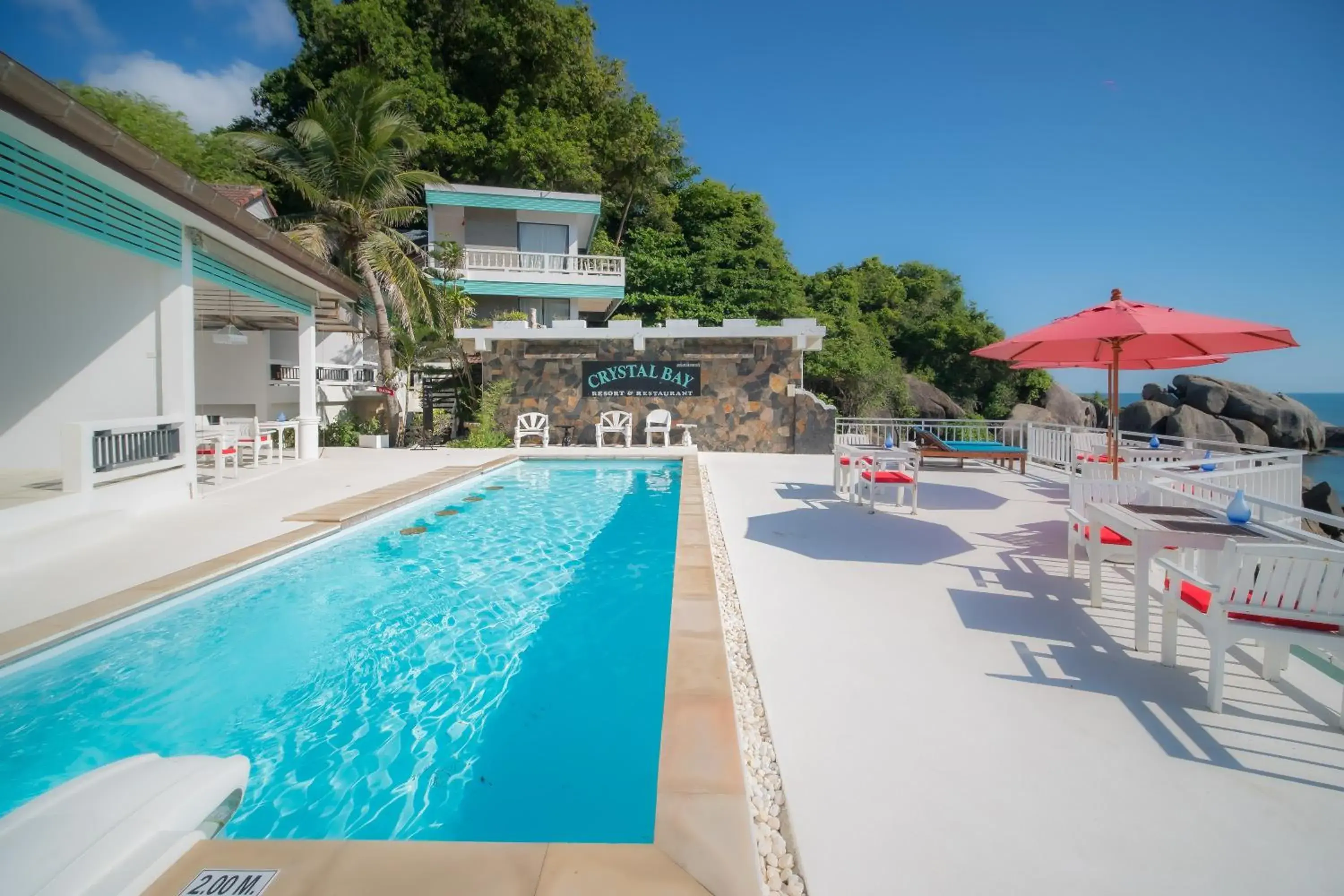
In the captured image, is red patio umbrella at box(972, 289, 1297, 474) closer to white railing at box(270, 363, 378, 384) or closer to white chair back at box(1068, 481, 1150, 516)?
white chair back at box(1068, 481, 1150, 516)

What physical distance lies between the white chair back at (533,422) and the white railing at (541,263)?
878cm

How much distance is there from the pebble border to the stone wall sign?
972 centimetres

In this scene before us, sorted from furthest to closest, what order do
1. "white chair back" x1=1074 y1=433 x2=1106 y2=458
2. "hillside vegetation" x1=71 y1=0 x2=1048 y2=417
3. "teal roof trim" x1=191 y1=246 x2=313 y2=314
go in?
"hillside vegetation" x1=71 y1=0 x2=1048 y2=417
"white chair back" x1=1074 y1=433 x2=1106 y2=458
"teal roof trim" x1=191 y1=246 x2=313 y2=314

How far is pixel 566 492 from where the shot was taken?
8.80 meters

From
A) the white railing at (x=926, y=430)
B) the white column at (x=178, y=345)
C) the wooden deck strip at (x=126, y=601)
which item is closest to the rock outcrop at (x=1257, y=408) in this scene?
the white railing at (x=926, y=430)

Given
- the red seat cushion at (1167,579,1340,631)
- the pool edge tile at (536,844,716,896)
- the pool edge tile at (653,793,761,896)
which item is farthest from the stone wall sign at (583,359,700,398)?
the pool edge tile at (536,844,716,896)

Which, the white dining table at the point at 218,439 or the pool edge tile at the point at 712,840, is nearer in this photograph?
the pool edge tile at the point at 712,840

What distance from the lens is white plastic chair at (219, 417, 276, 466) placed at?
983 cm

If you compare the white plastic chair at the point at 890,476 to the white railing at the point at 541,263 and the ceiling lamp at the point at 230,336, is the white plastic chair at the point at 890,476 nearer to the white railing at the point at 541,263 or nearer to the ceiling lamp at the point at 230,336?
the ceiling lamp at the point at 230,336

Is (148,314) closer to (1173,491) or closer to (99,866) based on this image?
(99,866)

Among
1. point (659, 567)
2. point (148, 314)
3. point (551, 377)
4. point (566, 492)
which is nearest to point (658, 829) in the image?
point (659, 567)

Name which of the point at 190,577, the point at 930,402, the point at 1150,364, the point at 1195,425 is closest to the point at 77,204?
the point at 190,577

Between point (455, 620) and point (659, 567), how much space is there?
1.77 meters

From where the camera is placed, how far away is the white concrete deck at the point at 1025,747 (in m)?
1.77
